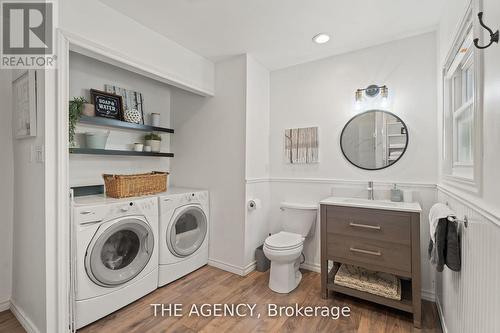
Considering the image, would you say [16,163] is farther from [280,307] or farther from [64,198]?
[280,307]

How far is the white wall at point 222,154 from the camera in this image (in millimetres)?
2600

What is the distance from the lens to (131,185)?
2188 mm

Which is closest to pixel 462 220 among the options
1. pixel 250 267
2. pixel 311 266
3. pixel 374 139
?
pixel 374 139

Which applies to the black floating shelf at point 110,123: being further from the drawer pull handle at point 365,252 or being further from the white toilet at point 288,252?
the drawer pull handle at point 365,252

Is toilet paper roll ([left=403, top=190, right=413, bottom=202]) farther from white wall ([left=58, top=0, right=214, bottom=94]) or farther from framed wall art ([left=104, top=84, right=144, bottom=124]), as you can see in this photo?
framed wall art ([left=104, top=84, right=144, bottom=124])

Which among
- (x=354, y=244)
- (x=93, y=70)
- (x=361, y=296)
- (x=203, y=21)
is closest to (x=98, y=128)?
(x=93, y=70)

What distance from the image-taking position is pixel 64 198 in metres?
1.55

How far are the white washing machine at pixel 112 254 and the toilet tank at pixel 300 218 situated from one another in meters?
1.35

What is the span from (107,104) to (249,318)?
7.86 ft

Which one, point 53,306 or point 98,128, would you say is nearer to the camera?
point 53,306

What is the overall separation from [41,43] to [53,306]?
66.4 inches

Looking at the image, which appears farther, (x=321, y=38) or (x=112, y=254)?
(x=321, y=38)

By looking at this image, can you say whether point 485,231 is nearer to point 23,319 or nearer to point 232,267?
point 232,267

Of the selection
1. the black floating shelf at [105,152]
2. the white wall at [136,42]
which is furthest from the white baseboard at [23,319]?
the white wall at [136,42]
